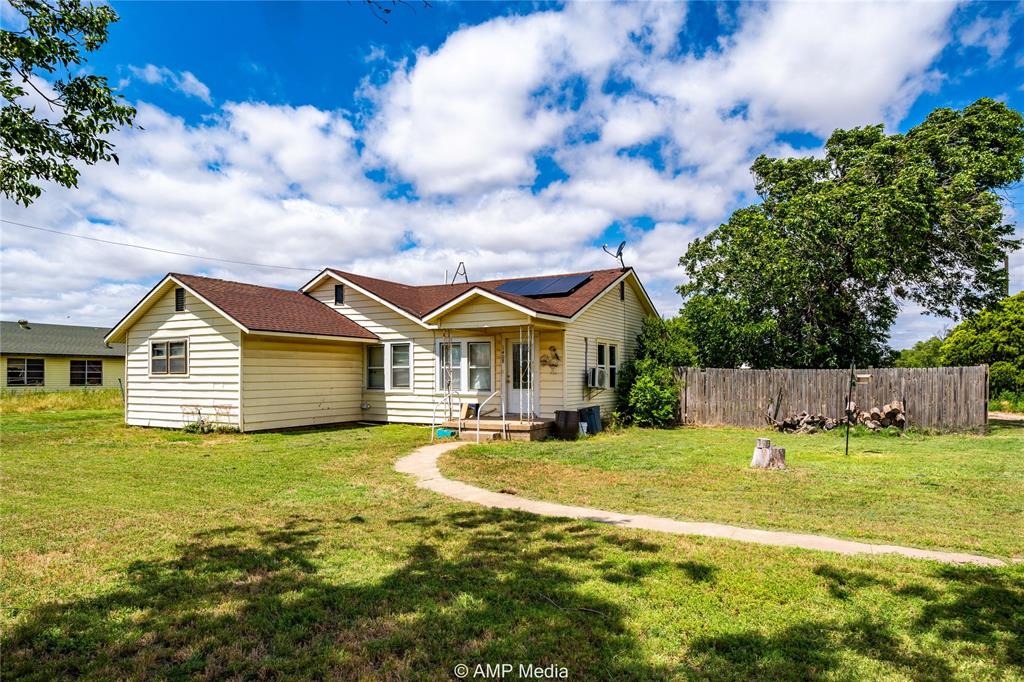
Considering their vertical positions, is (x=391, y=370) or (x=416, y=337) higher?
(x=416, y=337)

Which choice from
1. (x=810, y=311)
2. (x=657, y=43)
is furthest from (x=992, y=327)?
(x=657, y=43)

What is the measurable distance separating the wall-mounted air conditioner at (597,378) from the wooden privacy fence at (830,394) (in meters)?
2.61

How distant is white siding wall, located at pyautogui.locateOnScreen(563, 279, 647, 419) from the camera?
1691 cm

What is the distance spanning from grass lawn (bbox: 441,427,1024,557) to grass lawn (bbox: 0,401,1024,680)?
1017 mm

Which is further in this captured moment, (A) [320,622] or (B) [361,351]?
(B) [361,351]

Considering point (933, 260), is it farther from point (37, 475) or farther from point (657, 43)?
→ point (37, 475)

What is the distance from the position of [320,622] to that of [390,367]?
49.2ft

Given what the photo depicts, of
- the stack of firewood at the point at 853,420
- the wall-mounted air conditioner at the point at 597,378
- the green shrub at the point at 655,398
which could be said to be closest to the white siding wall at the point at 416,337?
the wall-mounted air conditioner at the point at 597,378

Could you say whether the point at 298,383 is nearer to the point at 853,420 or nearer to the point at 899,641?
the point at 853,420

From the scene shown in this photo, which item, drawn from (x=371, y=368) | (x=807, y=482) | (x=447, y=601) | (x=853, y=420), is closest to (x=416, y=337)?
(x=371, y=368)

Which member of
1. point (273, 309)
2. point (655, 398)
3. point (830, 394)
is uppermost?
point (273, 309)

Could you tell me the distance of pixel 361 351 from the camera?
19.4 metres

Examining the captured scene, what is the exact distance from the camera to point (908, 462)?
11.1 m

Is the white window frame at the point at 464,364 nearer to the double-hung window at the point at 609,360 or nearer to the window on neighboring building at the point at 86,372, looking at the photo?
the double-hung window at the point at 609,360
